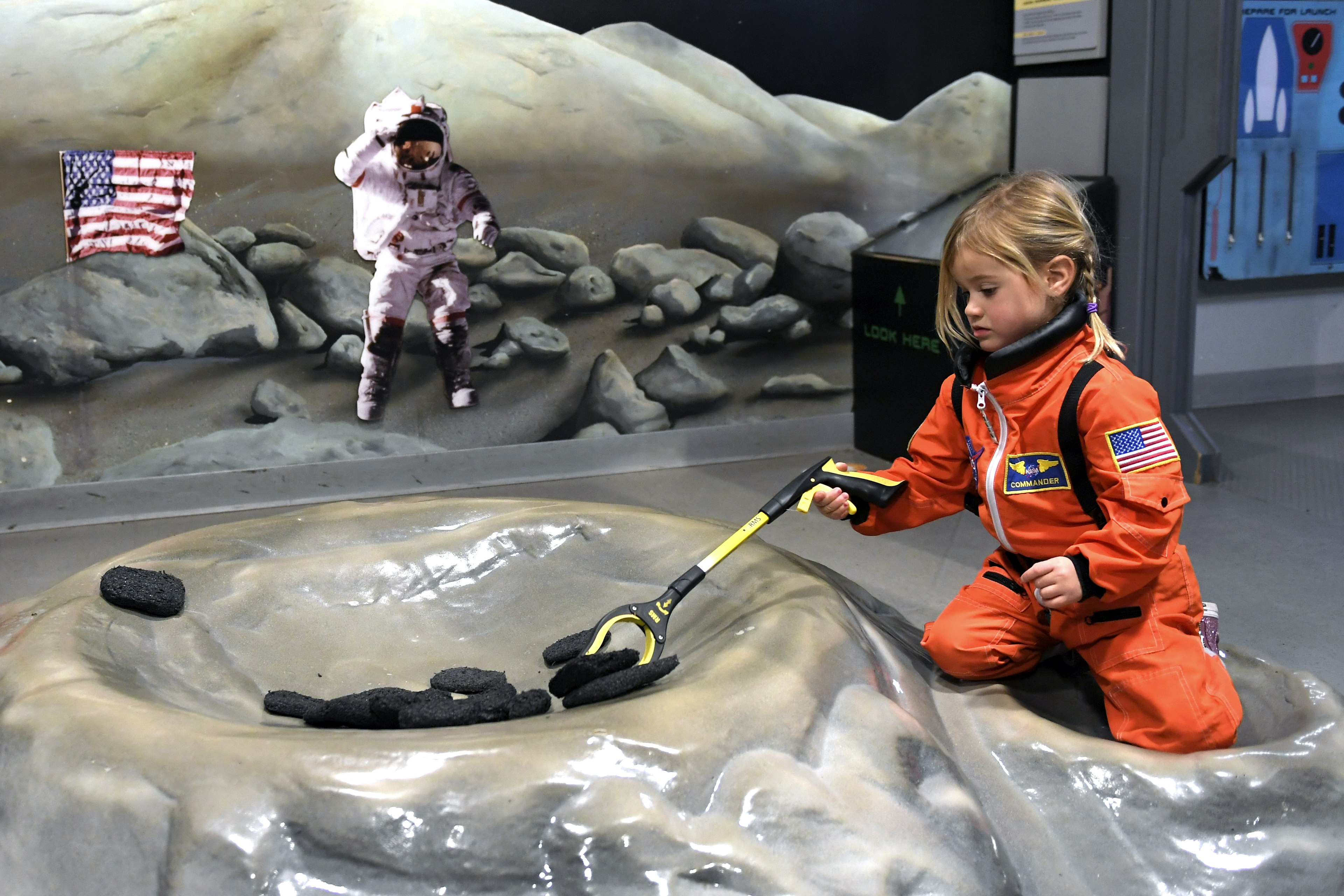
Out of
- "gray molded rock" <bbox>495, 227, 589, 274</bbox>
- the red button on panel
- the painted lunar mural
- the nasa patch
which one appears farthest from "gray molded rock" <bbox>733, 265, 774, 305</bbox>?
the nasa patch

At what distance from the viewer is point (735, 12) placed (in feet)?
13.3

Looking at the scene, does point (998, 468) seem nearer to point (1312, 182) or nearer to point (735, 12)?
point (735, 12)

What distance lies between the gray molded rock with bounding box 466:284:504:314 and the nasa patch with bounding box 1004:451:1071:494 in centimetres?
244

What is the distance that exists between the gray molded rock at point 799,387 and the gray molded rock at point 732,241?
1.34 feet

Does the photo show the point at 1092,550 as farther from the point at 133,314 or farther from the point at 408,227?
the point at 133,314

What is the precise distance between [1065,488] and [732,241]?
2.55 metres

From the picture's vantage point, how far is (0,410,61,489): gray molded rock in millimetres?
3582

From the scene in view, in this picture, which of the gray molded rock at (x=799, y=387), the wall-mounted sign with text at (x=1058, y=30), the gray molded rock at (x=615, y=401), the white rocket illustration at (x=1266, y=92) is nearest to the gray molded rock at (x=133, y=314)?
the gray molded rock at (x=615, y=401)

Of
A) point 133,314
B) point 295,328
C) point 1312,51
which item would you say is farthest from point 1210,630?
point 1312,51

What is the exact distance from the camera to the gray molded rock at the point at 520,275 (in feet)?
12.9

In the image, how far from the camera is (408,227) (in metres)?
3.82

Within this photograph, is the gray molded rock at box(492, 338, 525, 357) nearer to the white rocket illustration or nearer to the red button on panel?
the white rocket illustration

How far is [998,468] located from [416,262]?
2477mm

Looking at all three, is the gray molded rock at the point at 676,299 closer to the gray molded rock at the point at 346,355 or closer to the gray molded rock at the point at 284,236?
the gray molded rock at the point at 346,355
